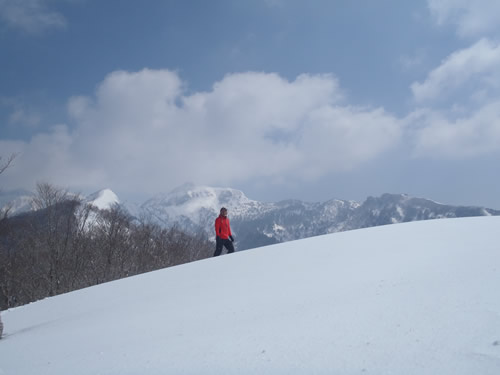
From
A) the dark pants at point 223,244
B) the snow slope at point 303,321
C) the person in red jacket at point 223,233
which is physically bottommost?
the snow slope at point 303,321

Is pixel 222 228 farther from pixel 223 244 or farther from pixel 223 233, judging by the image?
pixel 223 244

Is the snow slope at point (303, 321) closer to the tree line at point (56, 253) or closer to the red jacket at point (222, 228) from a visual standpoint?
the red jacket at point (222, 228)

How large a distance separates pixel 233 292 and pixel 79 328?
58.6 inches

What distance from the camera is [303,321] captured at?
206cm

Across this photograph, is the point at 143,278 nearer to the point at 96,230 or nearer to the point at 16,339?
the point at 16,339

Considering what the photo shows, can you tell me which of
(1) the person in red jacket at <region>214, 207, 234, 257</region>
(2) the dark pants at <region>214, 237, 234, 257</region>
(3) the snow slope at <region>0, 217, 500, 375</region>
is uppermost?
(1) the person in red jacket at <region>214, 207, 234, 257</region>

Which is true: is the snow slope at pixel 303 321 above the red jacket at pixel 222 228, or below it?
below

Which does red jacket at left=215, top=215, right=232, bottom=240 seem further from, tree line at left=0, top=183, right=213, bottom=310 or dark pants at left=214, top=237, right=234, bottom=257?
tree line at left=0, top=183, right=213, bottom=310

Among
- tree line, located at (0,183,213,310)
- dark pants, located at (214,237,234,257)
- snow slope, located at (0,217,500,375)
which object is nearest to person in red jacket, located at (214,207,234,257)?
dark pants, located at (214,237,234,257)

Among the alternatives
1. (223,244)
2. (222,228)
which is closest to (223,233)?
(222,228)

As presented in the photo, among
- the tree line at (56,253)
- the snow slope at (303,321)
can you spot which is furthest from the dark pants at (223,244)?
the tree line at (56,253)

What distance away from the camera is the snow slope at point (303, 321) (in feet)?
4.89

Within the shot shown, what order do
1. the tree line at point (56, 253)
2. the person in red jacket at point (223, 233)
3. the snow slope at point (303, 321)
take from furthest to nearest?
the tree line at point (56, 253) < the person in red jacket at point (223, 233) < the snow slope at point (303, 321)

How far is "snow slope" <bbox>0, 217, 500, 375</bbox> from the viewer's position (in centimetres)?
149
